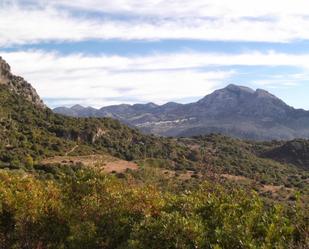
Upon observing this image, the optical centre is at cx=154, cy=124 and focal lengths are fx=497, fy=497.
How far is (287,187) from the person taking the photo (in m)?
95.9

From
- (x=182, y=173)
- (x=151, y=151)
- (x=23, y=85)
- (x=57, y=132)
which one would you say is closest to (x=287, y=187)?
(x=182, y=173)

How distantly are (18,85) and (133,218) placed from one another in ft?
392

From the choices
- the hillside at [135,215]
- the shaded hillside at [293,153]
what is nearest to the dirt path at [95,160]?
the hillside at [135,215]

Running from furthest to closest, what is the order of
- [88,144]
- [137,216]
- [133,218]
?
[88,144]
[137,216]
[133,218]

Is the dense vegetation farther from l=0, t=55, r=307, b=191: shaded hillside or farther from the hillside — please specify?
l=0, t=55, r=307, b=191: shaded hillside

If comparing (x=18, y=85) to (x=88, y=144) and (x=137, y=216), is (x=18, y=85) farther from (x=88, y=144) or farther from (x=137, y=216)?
(x=137, y=216)

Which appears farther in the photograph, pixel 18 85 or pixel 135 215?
pixel 18 85

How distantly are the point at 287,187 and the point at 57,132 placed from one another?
49.4 metres

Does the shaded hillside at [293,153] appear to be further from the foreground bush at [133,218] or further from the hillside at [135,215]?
the foreground bush at [133,218]

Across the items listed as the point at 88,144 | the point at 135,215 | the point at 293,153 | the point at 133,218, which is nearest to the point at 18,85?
the point at 88,144

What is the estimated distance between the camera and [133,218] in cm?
1716

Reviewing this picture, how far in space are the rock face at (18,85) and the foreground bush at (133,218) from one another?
355 feet

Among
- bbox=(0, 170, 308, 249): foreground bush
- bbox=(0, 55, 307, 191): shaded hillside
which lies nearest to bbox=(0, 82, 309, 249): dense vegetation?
bbox=(0, 170, 308, 249): foreground bush

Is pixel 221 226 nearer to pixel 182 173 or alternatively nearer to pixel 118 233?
pixel 118 233
